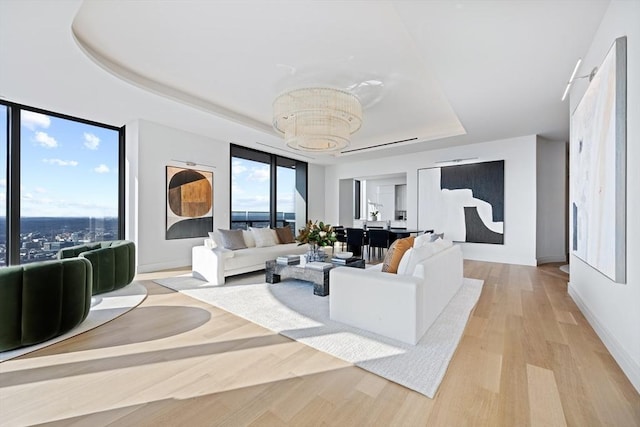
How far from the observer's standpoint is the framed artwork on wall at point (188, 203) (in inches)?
228

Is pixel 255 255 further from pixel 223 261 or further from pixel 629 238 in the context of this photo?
pixel 629 238

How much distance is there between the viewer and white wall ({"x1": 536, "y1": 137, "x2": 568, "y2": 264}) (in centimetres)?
656

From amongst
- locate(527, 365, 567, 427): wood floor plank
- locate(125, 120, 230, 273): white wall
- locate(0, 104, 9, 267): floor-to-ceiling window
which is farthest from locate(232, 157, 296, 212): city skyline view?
locate(527, 365, 567, 427): wood floor plank

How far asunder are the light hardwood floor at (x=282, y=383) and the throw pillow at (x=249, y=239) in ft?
8.46

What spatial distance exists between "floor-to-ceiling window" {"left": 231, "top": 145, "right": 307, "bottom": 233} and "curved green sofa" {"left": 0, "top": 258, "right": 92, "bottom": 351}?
4.52m

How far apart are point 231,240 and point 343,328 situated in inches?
120

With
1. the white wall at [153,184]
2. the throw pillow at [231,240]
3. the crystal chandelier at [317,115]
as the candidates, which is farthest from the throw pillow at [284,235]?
the crystal chandelier at [317,115]

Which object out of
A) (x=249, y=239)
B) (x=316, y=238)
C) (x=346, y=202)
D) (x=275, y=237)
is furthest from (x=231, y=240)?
(x=346, y=202)

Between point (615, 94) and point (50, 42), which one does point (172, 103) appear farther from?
point (615, 94)

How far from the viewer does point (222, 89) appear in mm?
4328

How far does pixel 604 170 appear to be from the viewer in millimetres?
2355

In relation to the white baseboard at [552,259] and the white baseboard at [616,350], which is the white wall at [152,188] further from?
the white baseboard at [552,259]

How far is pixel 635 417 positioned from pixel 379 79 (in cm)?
398

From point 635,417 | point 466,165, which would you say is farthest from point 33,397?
point 466,165
